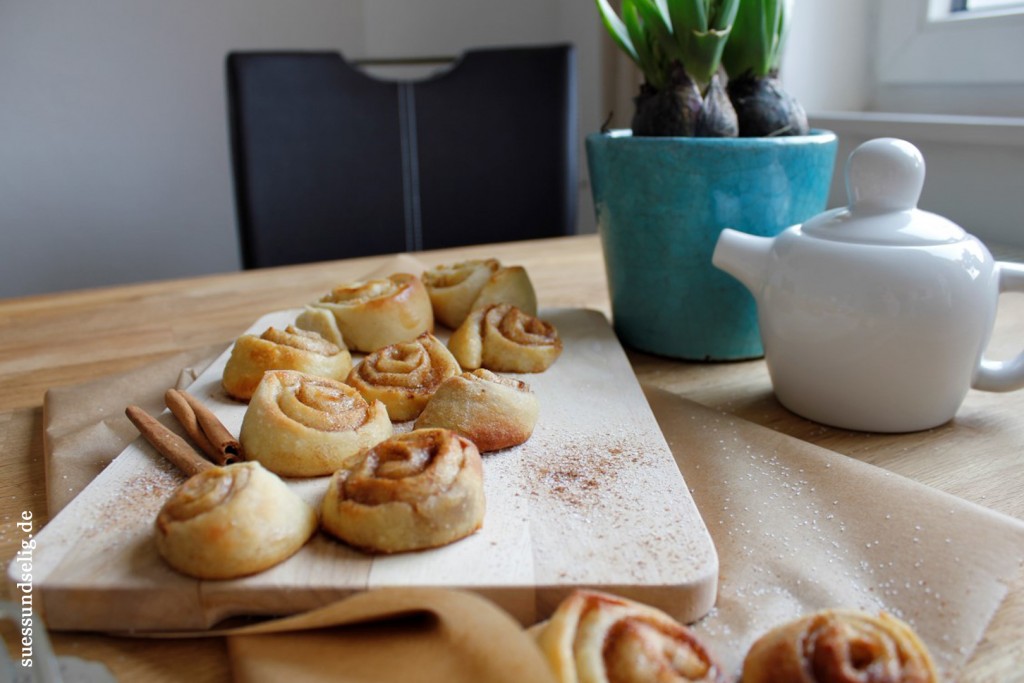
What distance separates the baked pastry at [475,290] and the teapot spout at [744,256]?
251mm

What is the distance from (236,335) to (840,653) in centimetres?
88

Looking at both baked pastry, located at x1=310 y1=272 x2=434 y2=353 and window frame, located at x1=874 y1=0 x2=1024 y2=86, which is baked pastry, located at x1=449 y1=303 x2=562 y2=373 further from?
window frame, located at x1=874 y1=0 x2=1024 y2=86

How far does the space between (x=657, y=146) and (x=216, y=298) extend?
0.73 meters

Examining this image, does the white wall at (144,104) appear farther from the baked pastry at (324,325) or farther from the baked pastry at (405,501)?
the baked pastry at (405,501)

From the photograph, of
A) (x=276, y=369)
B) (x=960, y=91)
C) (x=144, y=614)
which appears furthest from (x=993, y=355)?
(x=144, y=614)

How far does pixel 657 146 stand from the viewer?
93cm

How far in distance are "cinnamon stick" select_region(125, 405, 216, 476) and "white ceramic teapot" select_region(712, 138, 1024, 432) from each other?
54 centimetres

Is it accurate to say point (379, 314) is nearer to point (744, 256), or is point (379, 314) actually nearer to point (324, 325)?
point (324, 325)

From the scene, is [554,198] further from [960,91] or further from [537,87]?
[960,91]

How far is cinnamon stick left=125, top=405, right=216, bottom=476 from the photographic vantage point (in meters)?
0.68

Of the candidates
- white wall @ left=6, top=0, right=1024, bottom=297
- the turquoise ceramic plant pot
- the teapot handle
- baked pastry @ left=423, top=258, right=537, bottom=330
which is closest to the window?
the turquoise ceramic plant pot

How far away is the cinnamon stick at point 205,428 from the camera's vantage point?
706 millimetres

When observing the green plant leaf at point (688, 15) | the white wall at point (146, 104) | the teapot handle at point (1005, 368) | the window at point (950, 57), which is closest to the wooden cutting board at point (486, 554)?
the teapot handle at point (1005, 368)

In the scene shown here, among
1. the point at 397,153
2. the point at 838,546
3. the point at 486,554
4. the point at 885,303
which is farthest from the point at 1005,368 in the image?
the point at 397,153
